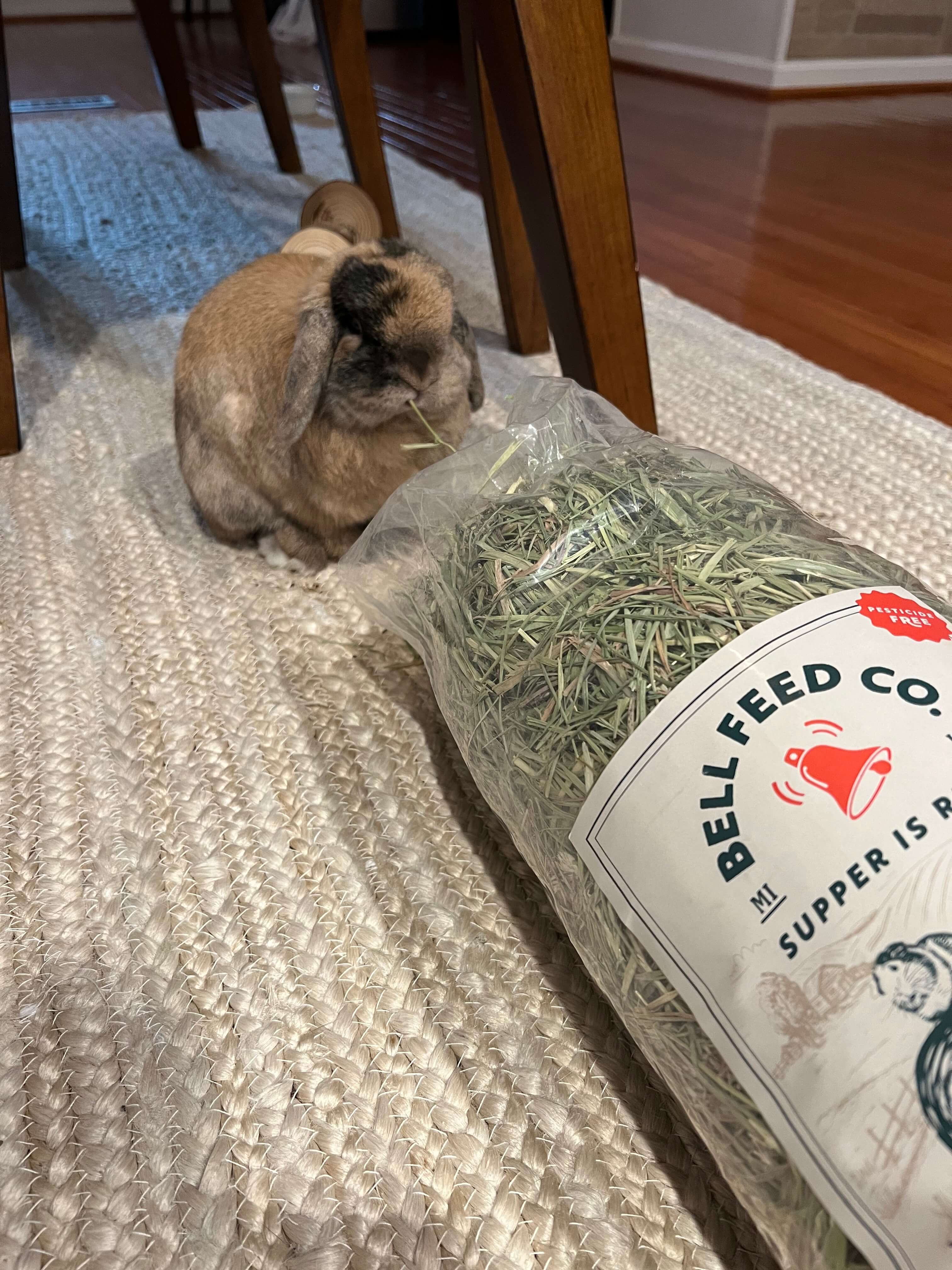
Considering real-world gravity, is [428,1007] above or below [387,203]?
below

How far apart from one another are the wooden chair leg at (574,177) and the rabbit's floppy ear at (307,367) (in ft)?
0.80

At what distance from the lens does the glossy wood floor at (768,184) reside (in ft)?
4.24

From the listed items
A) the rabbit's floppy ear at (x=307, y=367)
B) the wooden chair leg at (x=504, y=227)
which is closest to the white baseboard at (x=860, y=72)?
the wooden chair leg at (x=504, y=227)

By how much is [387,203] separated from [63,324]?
0.55 meters

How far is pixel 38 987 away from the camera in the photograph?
0.52 meters

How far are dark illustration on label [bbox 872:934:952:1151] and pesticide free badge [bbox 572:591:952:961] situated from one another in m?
0.02

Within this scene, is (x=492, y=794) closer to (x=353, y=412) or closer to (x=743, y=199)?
(x=353, y=412)

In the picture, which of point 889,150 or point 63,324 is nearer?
point 63,324

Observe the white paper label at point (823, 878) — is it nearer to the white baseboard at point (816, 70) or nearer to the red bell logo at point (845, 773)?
the red bell logo at point (845, 773)

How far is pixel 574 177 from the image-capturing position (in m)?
0.76

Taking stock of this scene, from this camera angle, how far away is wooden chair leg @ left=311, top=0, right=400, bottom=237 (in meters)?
1.35

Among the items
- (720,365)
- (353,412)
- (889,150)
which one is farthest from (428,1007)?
(889,150)

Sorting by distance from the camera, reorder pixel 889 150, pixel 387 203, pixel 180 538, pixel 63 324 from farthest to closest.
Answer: pixel 889 150 → pixel 387 203 → pixel 63 324 → pixel 180 538

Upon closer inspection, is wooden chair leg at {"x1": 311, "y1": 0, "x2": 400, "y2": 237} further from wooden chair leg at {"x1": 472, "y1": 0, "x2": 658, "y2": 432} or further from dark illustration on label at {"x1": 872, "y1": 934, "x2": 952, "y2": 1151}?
dark illustration on label at {"x1": 872, "y1": 934, "x2": 952, "y2": 1151}
